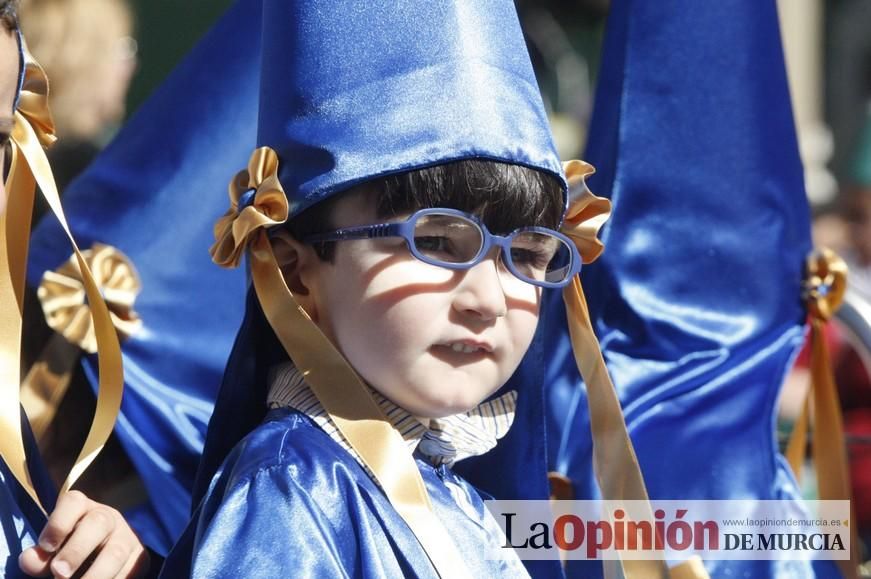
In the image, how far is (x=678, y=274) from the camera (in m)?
2.09

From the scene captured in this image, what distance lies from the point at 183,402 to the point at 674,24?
37.6 inches

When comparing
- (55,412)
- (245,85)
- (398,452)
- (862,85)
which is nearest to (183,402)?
(55,412)

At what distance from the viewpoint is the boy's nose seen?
135cm

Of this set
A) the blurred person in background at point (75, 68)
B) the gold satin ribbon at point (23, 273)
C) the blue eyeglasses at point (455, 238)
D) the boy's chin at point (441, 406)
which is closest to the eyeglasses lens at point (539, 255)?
the blue eyeglasses at point (455, 238)

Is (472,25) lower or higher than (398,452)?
higher

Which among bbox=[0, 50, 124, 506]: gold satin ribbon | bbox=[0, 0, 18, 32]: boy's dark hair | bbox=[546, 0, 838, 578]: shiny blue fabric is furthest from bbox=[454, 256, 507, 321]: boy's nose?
bbox=[546, 0, 838, 578]: shiny blue fabric

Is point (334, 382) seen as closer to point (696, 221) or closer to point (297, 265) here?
point (297, 265)

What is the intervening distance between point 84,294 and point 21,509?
0.52 metres

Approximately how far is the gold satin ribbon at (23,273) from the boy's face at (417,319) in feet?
0.88

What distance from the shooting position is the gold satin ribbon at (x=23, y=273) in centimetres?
142

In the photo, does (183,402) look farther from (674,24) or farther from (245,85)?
(674,24)

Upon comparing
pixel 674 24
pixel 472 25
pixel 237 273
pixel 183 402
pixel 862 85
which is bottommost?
pixel 862 85

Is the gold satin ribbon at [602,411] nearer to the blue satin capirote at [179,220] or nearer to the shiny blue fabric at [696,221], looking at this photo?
the shiny blue fabric at [696,221]

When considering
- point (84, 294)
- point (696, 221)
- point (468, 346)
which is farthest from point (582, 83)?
point (468, 346)
